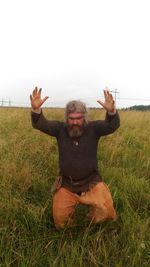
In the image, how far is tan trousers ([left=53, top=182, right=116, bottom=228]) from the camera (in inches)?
153

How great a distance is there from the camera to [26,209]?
152 inches

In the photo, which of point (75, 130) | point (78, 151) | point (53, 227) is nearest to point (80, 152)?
point (78, 151)

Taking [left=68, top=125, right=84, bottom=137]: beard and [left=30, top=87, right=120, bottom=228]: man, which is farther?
[left=68, top=125, right=84, bottom=137]: beard

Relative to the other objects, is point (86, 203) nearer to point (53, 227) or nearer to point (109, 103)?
point (53, 227)

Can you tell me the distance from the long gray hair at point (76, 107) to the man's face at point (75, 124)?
0.04 m

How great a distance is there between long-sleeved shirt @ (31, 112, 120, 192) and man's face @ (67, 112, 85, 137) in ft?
0.21

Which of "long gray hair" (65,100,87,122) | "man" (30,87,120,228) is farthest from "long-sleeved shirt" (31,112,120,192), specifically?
"long gray hair" (65,100,87,122)

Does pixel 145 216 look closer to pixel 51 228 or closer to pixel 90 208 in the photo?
pixel 90 208

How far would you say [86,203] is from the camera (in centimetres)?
406

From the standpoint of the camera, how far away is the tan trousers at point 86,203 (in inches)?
153

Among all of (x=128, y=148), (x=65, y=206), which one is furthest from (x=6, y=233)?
(x=128, y=148)

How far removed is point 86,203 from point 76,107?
1184 mm

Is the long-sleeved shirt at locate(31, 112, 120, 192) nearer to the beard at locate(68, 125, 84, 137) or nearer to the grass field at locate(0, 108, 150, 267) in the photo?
the beard at locate(68, 125, 84, 137)

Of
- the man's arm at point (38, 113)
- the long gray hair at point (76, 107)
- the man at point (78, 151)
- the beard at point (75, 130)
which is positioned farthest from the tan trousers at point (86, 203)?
the long gray hair at point (76, 107)
